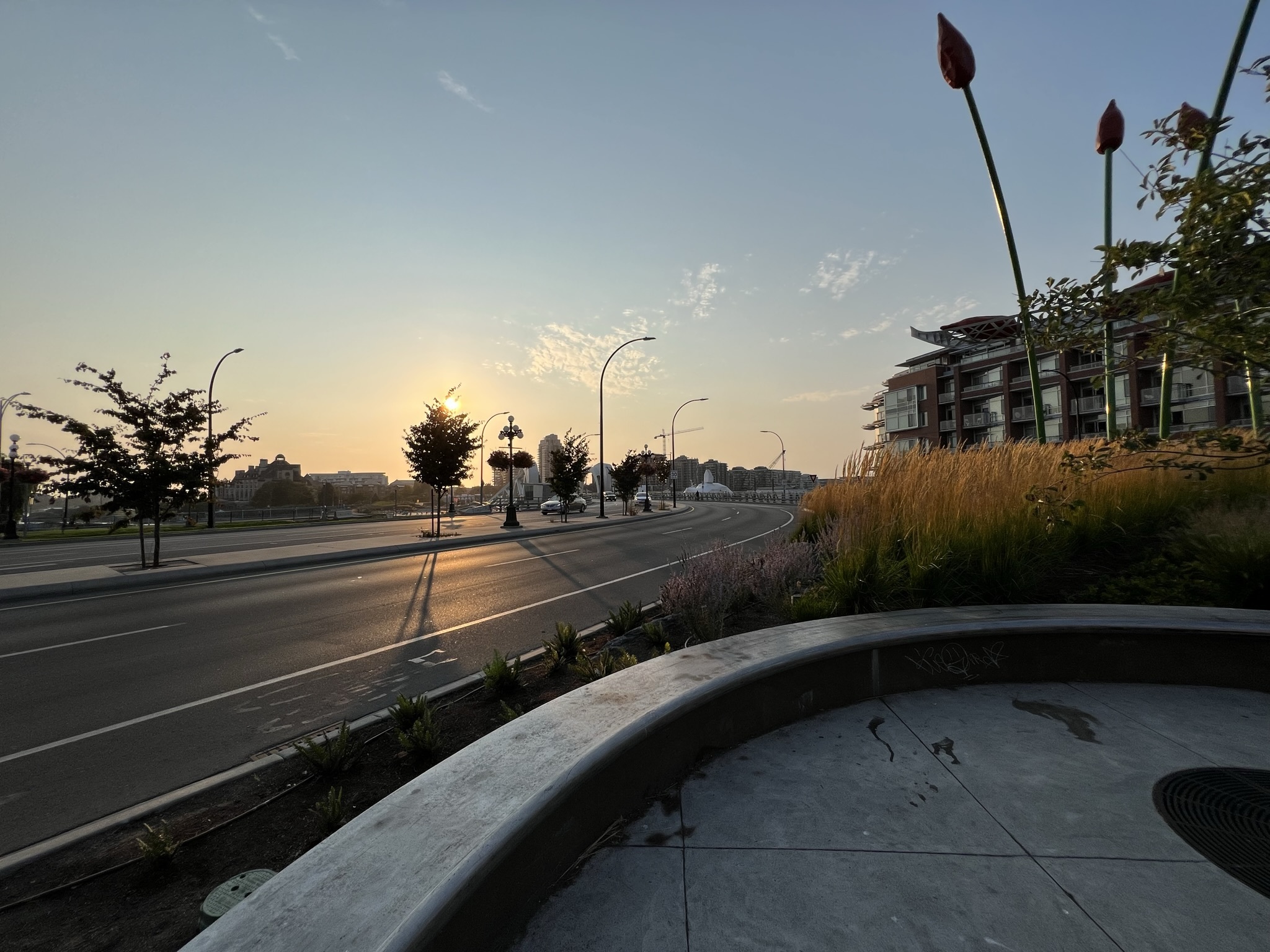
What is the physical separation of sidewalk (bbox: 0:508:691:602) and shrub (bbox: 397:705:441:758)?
1123 centimetres

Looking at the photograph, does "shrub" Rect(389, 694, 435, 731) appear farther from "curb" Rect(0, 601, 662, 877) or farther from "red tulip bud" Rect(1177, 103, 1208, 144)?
"red tulip bud" Rect(1177, 103, 1208, 144)

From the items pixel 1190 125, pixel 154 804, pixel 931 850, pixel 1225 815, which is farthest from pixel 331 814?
pixel 1190 125

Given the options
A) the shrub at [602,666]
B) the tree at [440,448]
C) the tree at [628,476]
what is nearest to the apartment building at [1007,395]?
the tree at [628,476]

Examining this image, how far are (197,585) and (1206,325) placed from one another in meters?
15.2

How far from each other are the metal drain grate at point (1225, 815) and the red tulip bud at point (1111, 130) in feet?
44.4

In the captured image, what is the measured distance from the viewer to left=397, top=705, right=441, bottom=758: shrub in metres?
3.75

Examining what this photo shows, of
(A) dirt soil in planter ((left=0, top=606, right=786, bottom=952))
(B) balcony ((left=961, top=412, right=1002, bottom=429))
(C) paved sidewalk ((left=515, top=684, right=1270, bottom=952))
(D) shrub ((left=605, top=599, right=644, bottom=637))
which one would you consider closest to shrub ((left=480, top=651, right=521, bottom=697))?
(A) dirt soil in planter ((left=0, top=606, right=786, bottom=952))

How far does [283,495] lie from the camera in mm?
103938

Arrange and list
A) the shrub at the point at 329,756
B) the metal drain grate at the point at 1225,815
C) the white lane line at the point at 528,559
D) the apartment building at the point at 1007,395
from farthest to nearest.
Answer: the apartment building at the point at 1007,395 → the white lane line at the point at 528,559 → the shrub at the point at 329,756 → the metal drain grate at the point at 1225,815

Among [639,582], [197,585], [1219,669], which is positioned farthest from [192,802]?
[197,585]

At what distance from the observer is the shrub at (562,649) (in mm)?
5402

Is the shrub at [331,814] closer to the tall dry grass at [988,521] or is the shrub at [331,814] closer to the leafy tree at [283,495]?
the tall dry grass at [988,521]

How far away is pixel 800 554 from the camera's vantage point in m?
6.92

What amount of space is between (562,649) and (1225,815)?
447 cm
